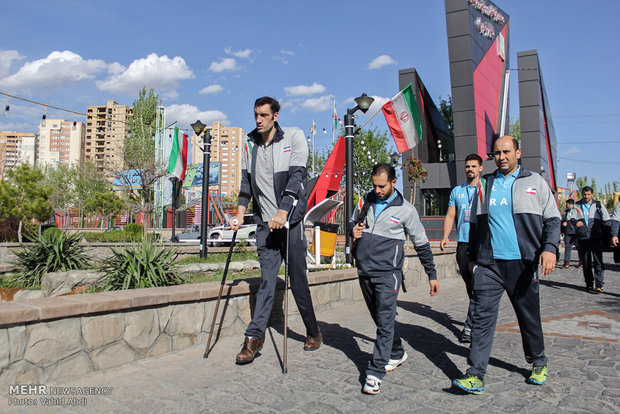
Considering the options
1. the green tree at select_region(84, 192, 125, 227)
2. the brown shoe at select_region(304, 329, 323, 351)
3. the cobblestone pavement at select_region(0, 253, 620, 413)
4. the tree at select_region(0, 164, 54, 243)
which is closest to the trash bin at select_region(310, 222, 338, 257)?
the cobblestone pavement at select_region(0, 253, 620, 413)

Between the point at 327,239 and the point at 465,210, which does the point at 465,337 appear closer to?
the point at 465,210

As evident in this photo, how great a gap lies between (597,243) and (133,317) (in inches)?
327

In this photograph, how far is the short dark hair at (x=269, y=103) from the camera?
13.5 ft

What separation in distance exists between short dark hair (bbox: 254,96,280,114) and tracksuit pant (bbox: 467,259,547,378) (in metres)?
2.25

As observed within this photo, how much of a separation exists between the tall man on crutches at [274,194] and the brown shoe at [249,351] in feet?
0.80

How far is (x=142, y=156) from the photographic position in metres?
40.3

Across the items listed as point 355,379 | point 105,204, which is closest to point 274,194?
point 355,379

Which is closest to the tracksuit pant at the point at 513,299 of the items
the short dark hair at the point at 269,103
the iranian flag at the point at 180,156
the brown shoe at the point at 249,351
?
the brown shoe at the point at 249,351

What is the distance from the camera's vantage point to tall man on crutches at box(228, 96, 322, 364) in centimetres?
402

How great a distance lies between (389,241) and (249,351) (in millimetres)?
1494

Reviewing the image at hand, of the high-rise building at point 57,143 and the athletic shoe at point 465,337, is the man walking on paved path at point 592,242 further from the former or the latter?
the high-rise building at point 57,143

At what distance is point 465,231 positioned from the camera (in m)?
5.07

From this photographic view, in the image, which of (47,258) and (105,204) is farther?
(105,204)
